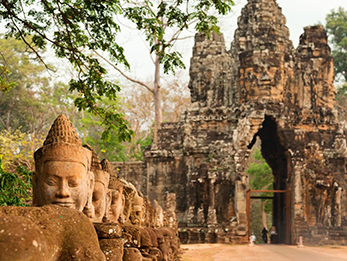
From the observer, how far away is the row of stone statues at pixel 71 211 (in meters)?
2.53

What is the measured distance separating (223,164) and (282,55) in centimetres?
665

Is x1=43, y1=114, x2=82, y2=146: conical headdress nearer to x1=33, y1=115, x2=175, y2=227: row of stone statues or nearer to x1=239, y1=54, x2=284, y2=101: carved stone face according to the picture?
x1=33, y1=115, x2=175, y2=227: row of stone statues

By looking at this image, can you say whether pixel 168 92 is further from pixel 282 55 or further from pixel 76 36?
pixel 76 36

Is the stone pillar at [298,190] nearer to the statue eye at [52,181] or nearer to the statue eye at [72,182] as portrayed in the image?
the statue eye at [72,182]

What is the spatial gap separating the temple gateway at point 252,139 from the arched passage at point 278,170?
0.18 feet

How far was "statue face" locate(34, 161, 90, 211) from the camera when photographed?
13.4 feet

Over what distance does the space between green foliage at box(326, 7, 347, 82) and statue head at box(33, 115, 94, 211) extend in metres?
39.1

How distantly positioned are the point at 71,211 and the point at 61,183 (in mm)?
1174

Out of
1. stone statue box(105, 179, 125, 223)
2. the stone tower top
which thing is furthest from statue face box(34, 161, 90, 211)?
the stone tower top

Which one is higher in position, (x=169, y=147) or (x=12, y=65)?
(x=12, y=65)

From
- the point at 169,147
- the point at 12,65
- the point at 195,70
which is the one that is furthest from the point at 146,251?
the point at 12,65

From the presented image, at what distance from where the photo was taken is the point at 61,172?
4074 millimetres

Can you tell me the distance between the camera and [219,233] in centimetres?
2219

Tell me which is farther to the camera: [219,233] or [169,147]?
[169,147]
